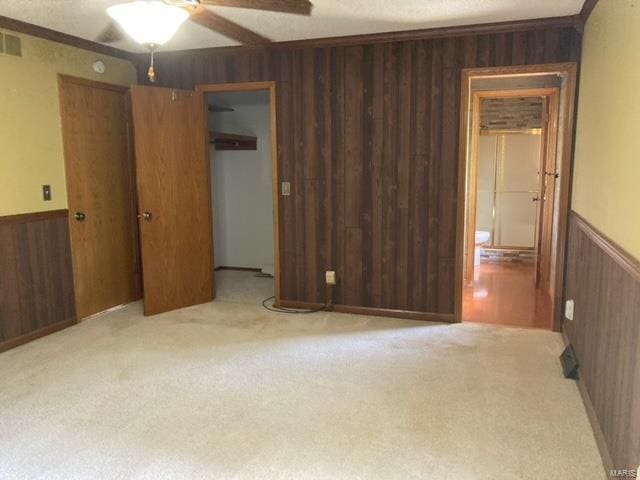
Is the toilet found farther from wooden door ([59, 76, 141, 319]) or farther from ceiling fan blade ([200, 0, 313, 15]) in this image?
ceiling fan blade ([200, 0, 313, 15])

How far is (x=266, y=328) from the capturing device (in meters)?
4.04

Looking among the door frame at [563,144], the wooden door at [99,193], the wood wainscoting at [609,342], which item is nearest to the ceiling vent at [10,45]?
the wooden door at [99,193]

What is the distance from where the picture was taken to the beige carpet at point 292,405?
2230 millimetres

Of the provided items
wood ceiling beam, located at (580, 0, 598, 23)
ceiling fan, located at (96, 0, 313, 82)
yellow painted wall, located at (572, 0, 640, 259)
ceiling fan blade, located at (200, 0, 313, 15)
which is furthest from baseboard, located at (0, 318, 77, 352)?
wood ceiling beam, located at (580, 0, 598, 23)

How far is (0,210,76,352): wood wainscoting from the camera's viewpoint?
3596 mm

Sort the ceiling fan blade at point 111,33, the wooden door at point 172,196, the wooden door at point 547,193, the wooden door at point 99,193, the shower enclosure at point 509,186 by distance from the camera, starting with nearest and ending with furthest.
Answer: the ceiling fan blade at point 111,33 → the wooden door at point 99,193 → the wooden door at point 172,196 → the wooden door at point 547,193 → the shower enclosure at point 509,186

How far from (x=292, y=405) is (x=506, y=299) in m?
2.86

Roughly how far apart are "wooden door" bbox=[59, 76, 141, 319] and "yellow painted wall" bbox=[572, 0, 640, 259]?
370 centimetres

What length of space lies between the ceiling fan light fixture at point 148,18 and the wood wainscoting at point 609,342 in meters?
2.11

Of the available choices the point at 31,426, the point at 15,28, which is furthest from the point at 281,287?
the point at 15,28

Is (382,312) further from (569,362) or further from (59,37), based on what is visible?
(59,37)

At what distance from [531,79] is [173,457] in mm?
4690

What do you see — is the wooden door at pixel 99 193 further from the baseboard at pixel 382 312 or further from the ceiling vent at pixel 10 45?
the baseboard at pixel 382 312

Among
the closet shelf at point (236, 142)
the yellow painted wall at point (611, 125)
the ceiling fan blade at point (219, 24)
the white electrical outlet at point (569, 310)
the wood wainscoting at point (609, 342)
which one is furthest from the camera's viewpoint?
the closet shelf at point (236, 142)
